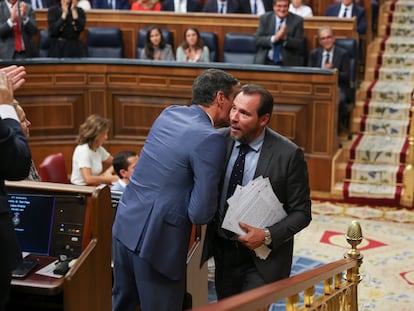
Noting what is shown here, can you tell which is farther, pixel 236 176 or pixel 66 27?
pixel 66 27

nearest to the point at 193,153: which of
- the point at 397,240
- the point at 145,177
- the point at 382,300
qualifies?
the point at 145,177

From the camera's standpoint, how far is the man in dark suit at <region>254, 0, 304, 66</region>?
731cm

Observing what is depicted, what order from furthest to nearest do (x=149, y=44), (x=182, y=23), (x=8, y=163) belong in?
(x=182, y=23)
(x=149, y=44)
(x=8, y=163)

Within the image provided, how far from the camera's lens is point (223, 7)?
28.2ft

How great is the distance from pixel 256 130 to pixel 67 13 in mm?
4993

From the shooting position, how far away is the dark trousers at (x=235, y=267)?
3.16 m

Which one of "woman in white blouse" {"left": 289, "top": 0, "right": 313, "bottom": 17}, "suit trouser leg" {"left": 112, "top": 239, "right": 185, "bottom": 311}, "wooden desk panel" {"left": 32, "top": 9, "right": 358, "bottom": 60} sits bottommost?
"suit trouser leg" {"left": 112, "top": 239, "right": 185, "bottom": 311}

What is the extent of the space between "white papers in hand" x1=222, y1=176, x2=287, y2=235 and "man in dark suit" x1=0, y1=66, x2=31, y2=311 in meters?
0.97

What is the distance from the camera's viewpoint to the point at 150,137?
10.3 feet

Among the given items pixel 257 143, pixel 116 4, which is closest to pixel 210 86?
pixel 257 143

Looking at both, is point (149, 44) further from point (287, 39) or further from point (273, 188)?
point (273, 188)

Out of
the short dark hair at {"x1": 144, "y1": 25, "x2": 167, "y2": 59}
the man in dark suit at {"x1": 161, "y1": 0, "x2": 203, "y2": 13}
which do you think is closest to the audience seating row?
the short dark hair at {"x1": 144, "y1": 25, "x2": 167, "y2": 59}

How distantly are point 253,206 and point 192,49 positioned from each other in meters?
4.77

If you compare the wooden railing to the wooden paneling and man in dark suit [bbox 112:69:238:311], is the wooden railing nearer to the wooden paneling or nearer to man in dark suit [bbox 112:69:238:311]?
man in dark suit [bbox 112:69:238:311]
